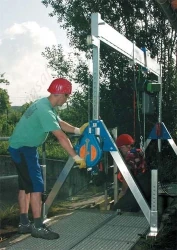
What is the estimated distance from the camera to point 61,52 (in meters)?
10.1

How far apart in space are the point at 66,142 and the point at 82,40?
20.2ft

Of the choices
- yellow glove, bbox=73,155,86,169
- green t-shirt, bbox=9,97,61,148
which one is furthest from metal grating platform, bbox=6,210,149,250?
green t-shirt, bbox=9,97,61,148

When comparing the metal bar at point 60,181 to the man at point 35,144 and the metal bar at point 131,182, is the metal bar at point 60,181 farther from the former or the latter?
the metal bar at point 131,182

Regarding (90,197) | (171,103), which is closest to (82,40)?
(171,103)

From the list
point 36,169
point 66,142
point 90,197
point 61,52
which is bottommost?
point 90,197

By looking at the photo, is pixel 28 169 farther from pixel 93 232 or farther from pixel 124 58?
pixel 124 58

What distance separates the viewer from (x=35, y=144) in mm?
3986

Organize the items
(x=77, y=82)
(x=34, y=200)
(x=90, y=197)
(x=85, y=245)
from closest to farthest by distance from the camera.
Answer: (x=85, y=245)
(x=34, y=200)
(x=90, y=197)
(x=77, y=82)

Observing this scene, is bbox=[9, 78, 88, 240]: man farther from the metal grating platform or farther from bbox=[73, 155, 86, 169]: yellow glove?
the metal grating platform

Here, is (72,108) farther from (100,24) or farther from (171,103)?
(100,24)

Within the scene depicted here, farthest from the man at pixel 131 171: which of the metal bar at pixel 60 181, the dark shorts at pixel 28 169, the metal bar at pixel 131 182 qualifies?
the dark shorts at pixel 28 169

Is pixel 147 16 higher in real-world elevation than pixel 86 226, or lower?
higher

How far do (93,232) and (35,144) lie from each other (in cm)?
104

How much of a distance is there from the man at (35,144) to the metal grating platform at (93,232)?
174 millimetres
